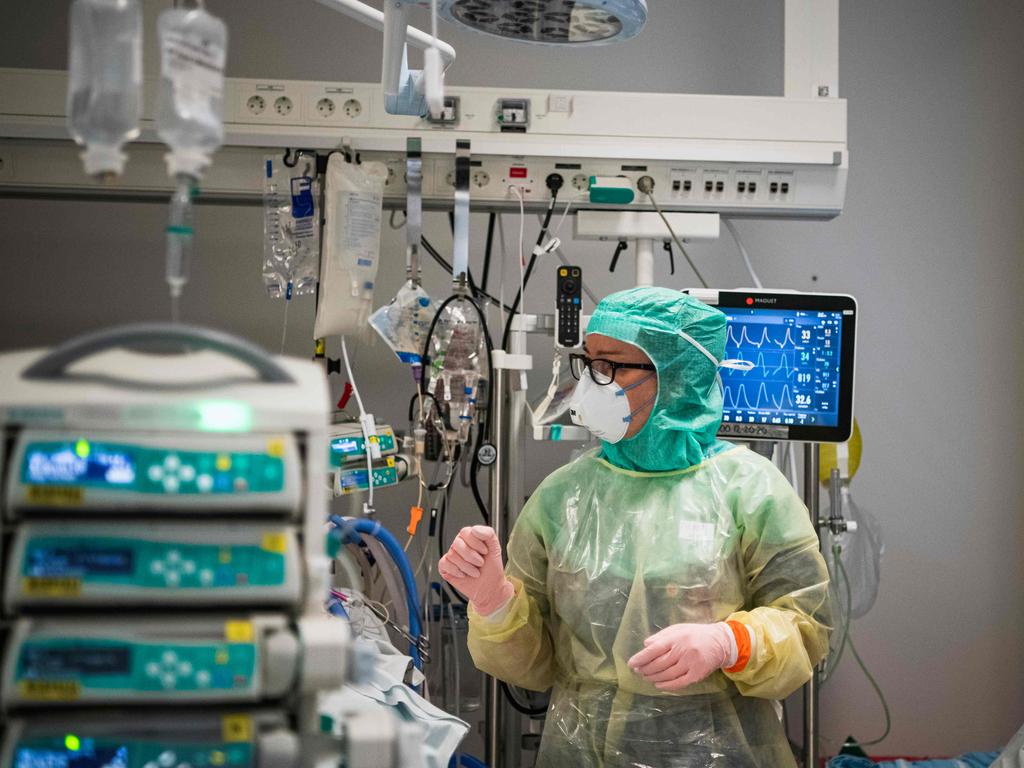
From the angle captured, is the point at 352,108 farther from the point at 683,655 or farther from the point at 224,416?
the point at 224,416

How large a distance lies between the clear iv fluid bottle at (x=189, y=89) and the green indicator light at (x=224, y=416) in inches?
10.0

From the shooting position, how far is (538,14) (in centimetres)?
154

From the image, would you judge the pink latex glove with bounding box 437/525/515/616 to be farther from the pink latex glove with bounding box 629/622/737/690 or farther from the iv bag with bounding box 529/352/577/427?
the iv bag with bounding box 529/352/577/427

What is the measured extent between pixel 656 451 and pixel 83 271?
7.06ft

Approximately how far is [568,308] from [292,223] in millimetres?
781

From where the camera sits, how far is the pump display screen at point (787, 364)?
2.54 m

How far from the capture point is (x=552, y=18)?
1.55 meters

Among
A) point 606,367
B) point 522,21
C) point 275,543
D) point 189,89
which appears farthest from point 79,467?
point 606,367

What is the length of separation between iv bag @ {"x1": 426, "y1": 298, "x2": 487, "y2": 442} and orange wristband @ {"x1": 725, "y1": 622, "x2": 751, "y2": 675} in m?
1.04

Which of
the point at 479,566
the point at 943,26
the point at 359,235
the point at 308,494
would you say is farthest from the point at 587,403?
the point at 943,26

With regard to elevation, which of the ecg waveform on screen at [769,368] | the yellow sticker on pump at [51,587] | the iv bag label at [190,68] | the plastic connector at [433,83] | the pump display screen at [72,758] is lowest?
the pump display screen at [72,758]

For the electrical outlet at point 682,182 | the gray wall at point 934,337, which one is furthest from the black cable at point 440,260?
the electrical outlet at point 682,182

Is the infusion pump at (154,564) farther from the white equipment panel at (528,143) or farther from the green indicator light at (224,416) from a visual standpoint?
the white equipment panel at (528,143)

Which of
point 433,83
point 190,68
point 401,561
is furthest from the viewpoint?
point 401,561
